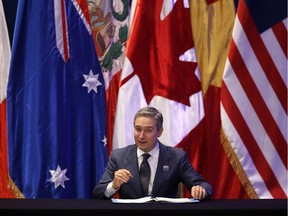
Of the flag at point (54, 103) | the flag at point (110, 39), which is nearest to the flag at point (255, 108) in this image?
the flag at point (110, 39)

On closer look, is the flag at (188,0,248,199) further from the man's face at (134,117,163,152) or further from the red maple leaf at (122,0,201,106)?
the man's face at (134,117,163,152)

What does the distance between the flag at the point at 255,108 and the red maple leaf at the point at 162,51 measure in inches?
12.0

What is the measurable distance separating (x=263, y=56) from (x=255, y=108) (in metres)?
0.39

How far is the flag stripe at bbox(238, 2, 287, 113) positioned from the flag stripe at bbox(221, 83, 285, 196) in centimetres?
32

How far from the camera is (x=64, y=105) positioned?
13.5 ft

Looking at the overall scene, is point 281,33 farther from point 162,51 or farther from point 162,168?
point 162,168

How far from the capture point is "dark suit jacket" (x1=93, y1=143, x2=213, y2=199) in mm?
3098

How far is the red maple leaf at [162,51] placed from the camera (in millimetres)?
4168
